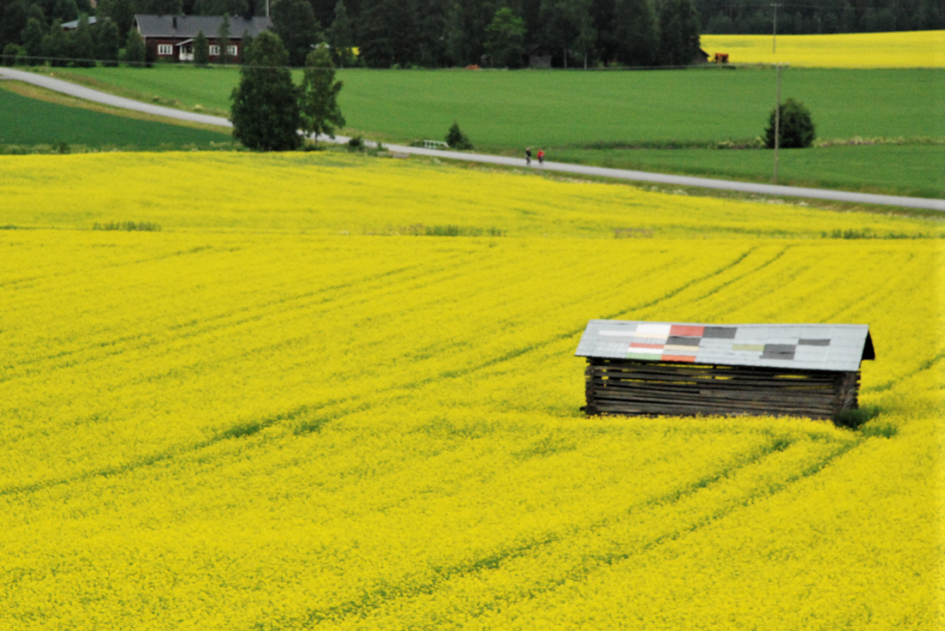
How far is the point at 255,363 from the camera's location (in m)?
19.7

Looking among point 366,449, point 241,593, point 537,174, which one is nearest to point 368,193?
point 537,174

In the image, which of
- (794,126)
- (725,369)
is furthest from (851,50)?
(725,369)

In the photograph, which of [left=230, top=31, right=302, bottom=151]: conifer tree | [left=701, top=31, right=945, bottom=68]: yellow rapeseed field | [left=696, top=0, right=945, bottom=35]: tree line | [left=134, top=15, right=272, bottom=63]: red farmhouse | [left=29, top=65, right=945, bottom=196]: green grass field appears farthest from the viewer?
[left=134, top=15, right=272, bottom=63]: red farmhouse

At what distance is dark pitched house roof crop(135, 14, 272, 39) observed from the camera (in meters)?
140

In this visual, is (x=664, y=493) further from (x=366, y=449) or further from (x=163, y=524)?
(x=163, y=524)

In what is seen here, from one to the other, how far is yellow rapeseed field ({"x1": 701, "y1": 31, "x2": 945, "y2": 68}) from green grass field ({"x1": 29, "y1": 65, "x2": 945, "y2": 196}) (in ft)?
8.37

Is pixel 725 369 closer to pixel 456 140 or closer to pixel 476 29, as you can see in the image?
pixel 456 140

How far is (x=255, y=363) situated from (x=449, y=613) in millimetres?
10543

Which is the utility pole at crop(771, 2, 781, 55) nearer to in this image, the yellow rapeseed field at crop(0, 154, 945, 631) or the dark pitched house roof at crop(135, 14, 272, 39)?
the dark pitched house roof at crop(135, 14, 272, 39)

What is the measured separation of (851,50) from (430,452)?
5168 inches

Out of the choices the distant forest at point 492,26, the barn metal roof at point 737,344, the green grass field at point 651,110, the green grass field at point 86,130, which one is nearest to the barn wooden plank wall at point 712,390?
the barn metal roof at point 737,344

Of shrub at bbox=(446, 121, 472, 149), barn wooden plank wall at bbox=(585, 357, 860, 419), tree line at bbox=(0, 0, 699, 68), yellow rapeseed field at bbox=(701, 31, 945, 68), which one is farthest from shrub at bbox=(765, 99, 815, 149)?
barn wooden plank wall at bbox=(585, 357, 860, 419)

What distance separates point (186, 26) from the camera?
14188 cm

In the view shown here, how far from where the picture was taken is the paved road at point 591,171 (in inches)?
2080
